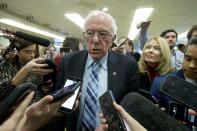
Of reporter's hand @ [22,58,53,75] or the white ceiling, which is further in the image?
the white ceiling

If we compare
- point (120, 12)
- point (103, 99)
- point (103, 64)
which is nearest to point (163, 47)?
point (103, 64)

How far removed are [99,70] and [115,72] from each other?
0.48ft

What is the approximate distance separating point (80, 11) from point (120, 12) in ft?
4.86

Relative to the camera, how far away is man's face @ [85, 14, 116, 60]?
1098 millimetres

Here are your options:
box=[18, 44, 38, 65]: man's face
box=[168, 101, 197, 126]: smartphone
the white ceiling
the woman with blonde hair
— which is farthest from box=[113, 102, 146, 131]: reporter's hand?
the white ceiling

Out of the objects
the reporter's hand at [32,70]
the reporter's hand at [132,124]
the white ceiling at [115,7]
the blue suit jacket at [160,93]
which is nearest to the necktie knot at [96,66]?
the reporter's hand at [32,70]

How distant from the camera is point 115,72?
1125 mm

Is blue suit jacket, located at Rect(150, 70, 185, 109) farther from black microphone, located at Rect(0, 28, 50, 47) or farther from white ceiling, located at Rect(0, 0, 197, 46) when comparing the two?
white ceiling, located at Rect(0, 0, 197, 46)

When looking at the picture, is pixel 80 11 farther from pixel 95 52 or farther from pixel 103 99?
pixel 103 99

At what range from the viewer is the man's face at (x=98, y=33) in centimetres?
110

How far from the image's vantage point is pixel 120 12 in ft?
15.4

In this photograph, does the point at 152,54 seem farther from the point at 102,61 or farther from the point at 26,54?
the point at 26,54

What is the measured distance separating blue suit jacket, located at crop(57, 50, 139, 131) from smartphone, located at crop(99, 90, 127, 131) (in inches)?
14.3

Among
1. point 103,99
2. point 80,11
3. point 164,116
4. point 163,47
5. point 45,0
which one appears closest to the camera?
point 164,116
